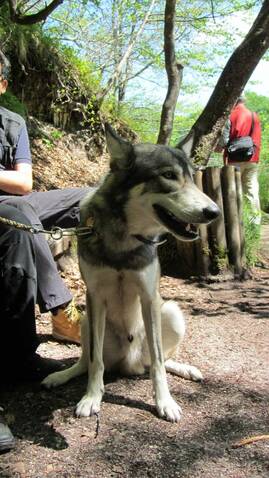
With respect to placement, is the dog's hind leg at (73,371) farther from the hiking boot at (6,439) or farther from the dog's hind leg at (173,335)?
the hiking boot at (6,439)

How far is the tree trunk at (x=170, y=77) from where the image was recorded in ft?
21.9

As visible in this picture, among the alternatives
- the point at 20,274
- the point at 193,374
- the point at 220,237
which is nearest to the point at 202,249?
the point at 220,237

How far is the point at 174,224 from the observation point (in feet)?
7.26

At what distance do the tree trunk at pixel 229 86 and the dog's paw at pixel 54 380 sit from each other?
12.1 feet

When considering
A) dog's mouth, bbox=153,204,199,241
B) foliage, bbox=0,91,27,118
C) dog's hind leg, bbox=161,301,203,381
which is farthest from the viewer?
foliage, bbox=0,91,27,118

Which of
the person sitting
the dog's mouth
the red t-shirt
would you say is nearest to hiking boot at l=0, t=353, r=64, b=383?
the person sitting

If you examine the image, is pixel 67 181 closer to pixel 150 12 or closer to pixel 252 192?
pixel 252 192

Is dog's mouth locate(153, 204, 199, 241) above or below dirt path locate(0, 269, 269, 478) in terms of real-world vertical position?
above

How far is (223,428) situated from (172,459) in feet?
1.21

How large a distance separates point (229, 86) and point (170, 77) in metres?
1.48

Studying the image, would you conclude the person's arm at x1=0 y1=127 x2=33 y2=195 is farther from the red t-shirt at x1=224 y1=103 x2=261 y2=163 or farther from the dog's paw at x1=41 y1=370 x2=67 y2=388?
the red t-shirt at x1=224 y1=103 x2=261 y2=163

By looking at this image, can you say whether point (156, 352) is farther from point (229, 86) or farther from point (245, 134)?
point (245, 134)

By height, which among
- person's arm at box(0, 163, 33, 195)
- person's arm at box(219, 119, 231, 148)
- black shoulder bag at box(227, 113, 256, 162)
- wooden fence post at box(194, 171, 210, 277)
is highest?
person's arm at box(219, 119, 231, 148)

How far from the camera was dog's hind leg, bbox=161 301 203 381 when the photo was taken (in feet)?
8.82
